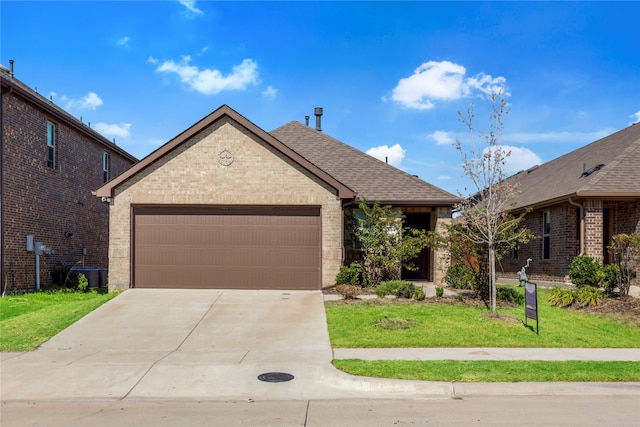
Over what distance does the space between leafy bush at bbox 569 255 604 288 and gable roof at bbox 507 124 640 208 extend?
8.36 ft

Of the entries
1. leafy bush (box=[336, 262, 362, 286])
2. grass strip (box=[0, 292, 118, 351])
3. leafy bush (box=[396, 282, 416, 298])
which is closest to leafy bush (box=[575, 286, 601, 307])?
leafy bush (box=[396, 282, 416, 298])

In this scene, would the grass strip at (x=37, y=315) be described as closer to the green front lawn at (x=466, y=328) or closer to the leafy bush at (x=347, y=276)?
the green front lawn at (x=466, y=328)

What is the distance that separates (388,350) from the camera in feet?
31.8

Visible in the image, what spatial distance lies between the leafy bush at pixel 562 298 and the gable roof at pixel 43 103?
53.8ft

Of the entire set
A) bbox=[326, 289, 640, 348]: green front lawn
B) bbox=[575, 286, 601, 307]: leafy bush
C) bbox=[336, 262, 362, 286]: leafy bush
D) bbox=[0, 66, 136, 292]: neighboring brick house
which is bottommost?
bbox=[326, 289, 640, 348]: green front lawn

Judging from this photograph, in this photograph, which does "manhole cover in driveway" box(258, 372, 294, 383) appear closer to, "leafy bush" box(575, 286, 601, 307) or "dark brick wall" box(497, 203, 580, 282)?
"leafy bush" box(575, 286, 601, 307)

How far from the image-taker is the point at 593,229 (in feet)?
57.0

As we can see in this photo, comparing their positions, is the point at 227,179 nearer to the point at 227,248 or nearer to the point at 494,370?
the point at 227,248

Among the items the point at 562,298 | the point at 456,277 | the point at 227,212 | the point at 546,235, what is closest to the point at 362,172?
the point at 456,277

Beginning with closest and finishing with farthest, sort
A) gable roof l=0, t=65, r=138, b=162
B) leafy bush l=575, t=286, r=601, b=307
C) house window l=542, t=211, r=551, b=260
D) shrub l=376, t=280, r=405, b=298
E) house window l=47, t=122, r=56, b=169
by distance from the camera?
leafy bush l=575, t=286, r=601, b=307, shrub l=376, t=280, r=405, b=298, gable roof l=0, t=65, r=138, b=162, house window l=47, t=122, r=56, b=169, house window l=542, t=211, r=551, b=260

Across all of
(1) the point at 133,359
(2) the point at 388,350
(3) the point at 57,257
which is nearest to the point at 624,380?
(2) the point at 388,350

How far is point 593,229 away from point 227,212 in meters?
11.7

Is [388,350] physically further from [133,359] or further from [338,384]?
[133,359]

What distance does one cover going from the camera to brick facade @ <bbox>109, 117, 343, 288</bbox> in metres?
16.5
